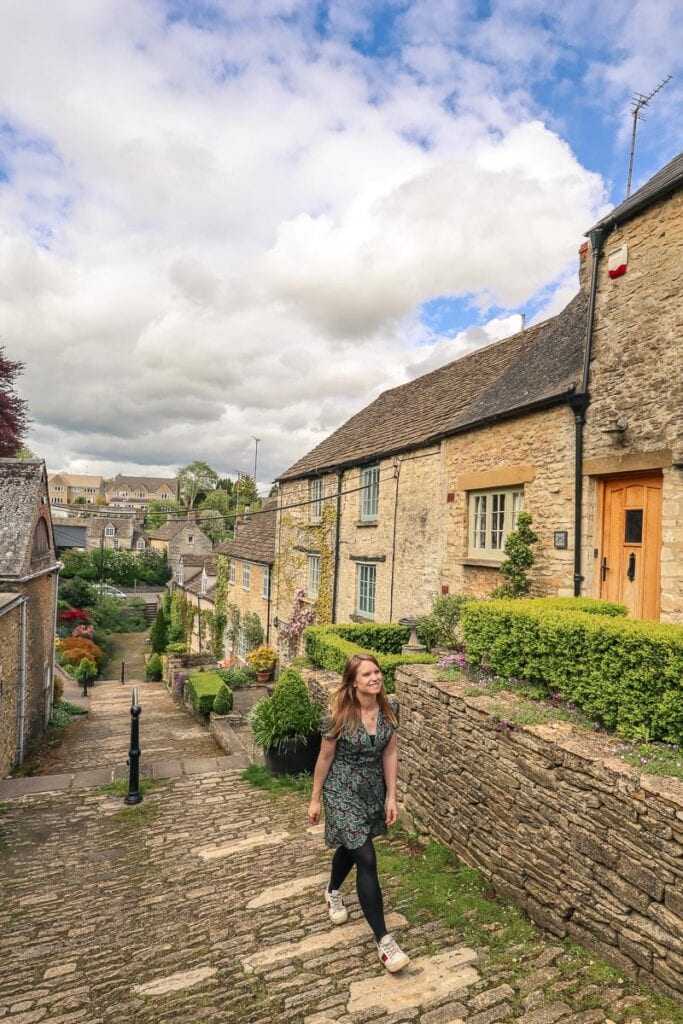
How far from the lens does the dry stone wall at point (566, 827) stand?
10.6ft

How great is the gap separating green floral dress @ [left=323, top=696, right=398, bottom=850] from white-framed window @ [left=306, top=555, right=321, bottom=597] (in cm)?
1377

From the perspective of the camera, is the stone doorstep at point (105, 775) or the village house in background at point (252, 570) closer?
the stone doorstep at point (105, 775)

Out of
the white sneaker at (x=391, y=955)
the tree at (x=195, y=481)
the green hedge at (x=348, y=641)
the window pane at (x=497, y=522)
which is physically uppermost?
the tree at (x=195, y=481)

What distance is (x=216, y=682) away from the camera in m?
17.5

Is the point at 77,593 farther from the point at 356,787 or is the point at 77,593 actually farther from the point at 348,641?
the point at 356,787

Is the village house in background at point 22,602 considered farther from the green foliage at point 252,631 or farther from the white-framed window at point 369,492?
the white-framed window at point 369,492

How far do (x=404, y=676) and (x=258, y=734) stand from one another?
2.63 metres

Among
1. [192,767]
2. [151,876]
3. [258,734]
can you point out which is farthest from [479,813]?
[192,767]

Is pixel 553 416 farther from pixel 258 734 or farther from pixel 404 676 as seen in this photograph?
pixel 258 734

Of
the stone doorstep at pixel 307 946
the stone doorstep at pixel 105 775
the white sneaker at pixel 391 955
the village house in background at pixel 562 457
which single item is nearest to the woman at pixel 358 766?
the white sneaker at pixel 391 955

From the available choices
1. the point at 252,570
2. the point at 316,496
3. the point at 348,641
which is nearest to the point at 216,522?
the point at 252,570

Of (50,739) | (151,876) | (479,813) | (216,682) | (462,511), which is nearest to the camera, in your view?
(479,813)

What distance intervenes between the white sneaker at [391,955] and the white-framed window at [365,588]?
1097cm

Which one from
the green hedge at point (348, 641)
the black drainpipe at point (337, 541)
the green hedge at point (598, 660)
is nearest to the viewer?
the green hedge at point (598, 660)
